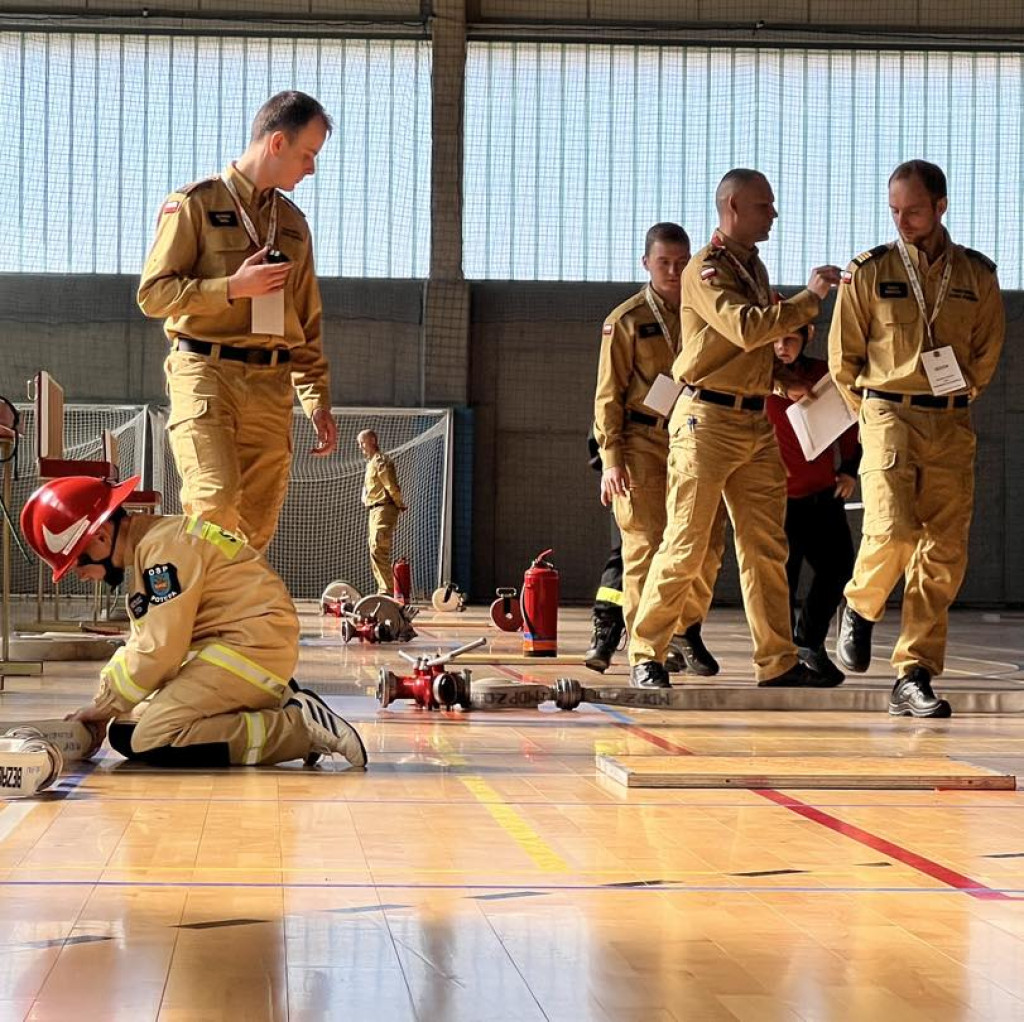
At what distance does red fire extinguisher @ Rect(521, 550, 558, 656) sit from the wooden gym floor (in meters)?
4.43

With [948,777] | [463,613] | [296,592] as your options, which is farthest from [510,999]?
[296,592]

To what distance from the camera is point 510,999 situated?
95.0 inches

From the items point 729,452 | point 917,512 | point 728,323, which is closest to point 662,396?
point 729,452

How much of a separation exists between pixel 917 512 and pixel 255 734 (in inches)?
127

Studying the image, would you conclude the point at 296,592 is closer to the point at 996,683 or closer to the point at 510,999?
the point at 996,683

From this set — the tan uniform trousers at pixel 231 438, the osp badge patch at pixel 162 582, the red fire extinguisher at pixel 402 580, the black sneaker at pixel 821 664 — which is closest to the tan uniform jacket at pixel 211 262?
the tan uniform trousers at pixel 231 438

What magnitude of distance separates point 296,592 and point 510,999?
20.9 metres

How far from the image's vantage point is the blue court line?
126 inches

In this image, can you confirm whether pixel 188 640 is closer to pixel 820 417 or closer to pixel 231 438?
pixel 231 438

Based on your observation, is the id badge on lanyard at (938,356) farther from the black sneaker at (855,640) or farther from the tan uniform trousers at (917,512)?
the black sneaker at (855,640)

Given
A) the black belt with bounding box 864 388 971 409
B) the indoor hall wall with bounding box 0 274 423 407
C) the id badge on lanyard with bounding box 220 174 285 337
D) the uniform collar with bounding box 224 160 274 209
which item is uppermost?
the indoor hall wall with bounding box 0 274 423 407

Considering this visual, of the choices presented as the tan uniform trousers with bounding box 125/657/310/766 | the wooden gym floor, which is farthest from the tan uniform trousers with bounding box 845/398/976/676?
A: the tan uniform trousers with bounding box 125/657/310/766

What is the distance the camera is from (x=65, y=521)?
4801 mm

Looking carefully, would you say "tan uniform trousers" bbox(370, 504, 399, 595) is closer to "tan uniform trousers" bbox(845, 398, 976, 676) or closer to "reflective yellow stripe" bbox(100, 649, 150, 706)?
"tan uniform trousers" bbox(845, 398, 976, 676)
